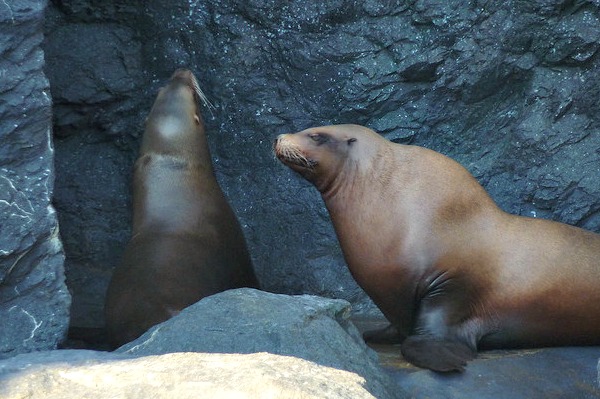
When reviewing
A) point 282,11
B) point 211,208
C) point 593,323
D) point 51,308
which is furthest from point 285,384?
point 282,11

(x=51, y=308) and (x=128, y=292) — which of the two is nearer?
(x=51, y=308)

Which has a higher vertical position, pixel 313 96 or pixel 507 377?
pixel 313 96

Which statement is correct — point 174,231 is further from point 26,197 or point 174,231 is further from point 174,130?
point 26,197

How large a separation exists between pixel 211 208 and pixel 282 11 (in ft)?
4.95

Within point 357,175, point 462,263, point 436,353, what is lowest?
point 436,353

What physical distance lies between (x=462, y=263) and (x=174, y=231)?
204 centimetres

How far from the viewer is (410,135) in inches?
311

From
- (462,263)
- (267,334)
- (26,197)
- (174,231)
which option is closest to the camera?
(267,334)

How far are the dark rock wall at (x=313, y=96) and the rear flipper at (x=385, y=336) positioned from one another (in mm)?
1014

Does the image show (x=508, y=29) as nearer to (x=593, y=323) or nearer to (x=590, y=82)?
(x=590, y=82)

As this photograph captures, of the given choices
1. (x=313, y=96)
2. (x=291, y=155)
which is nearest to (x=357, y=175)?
(x=291, y=155)

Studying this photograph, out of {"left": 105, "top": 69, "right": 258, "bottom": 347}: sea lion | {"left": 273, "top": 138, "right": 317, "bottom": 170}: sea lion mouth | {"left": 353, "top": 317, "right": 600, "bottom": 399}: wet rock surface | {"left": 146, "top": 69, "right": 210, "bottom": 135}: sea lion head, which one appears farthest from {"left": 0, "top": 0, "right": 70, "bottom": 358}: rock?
{"left": 353, "top": 317, "right": 600, "bottom": 399}: wet rock surface

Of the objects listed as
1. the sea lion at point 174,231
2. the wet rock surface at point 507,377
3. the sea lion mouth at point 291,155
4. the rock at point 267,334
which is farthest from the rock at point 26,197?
the wet rock surface at point 507,377

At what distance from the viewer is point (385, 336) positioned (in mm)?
6773
